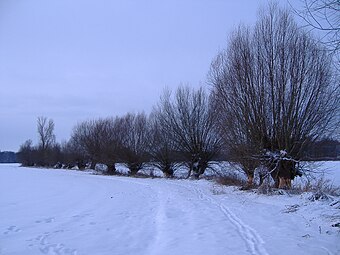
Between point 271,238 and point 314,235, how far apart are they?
110cm

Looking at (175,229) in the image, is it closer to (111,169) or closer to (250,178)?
(250,178)

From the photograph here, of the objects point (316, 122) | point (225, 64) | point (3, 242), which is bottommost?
point (3, 242)

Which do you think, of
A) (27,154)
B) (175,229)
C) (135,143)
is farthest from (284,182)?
(27,154)

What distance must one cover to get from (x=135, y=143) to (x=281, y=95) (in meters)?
30.0

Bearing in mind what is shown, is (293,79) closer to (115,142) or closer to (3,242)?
(3,242)

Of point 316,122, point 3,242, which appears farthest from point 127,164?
point 3,242

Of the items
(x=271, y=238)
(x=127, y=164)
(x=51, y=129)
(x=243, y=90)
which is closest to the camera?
(x=271, y=238)

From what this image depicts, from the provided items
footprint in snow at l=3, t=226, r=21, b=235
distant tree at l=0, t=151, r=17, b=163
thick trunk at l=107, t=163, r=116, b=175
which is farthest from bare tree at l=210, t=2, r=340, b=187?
distant tree at l=0, t=151, r=17, b=163

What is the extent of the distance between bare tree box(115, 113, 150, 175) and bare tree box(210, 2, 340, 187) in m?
25.1

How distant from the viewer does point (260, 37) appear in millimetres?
18781

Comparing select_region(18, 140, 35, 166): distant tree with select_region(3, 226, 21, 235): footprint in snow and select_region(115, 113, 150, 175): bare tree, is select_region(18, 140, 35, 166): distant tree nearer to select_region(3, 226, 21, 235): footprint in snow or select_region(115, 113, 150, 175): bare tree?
select_region(115, 113, 150, 175): bare tree

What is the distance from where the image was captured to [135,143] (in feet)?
150

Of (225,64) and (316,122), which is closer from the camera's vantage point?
(316,122)

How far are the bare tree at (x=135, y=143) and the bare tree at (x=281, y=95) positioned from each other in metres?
25.1
